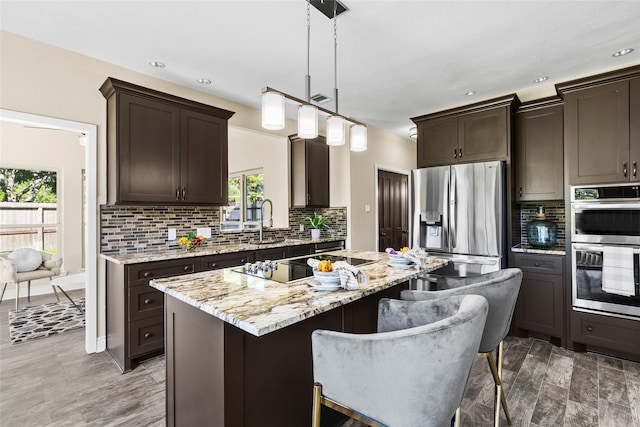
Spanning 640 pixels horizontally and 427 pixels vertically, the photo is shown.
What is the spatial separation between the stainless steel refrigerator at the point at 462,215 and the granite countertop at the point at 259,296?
1737 mm

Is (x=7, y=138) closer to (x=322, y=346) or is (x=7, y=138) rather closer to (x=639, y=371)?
(x=322, y=346)

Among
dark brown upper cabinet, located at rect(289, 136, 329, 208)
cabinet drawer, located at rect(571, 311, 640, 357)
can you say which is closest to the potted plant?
dark brown upper cabinet, located at rect(289, 136, 329, 208)

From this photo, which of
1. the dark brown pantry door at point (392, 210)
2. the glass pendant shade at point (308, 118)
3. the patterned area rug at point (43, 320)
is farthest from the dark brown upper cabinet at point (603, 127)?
the patterned area rug at point (43, 320)

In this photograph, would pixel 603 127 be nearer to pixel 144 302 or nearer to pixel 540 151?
pixel 540 151

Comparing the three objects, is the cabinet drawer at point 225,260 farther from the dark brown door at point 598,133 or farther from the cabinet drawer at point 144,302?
the dark brown door at point 598,133

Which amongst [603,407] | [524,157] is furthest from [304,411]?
[524,157]

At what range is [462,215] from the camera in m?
3.55

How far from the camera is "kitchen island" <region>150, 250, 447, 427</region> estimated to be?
1283mm

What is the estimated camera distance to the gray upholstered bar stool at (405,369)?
40.9 inches

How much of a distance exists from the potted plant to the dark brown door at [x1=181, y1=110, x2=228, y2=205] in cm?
156

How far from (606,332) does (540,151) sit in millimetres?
1819

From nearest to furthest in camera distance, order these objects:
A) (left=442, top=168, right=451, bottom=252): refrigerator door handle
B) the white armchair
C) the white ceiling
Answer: the white ceiling, (left=442, top=168, right=451, bottom=252): refrigerator door handle, the white armchair

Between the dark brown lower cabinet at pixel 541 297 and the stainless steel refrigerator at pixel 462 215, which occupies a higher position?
the stainless steel refrigerator at pixel 462 215

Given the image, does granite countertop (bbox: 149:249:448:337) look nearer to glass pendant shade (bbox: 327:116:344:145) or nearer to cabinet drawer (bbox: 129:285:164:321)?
glass pendant shade (bbox: 327:116:344:145)
